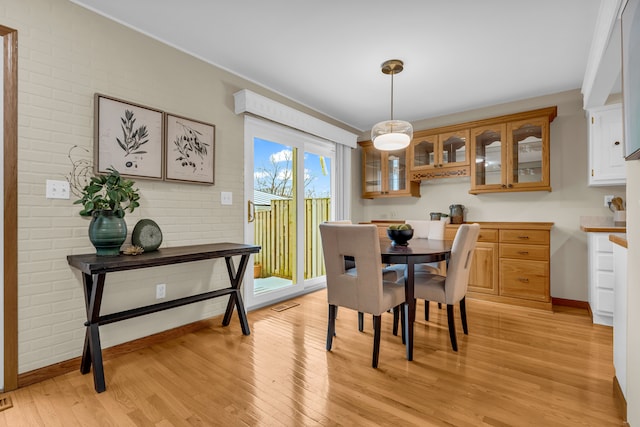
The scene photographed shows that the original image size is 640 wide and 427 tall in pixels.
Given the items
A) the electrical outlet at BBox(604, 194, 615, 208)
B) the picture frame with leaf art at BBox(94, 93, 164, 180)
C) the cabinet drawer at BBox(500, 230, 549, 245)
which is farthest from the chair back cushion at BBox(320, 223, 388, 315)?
the electrical outlet at BBox(604, 194, 615, 208)

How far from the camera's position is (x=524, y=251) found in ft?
11.2

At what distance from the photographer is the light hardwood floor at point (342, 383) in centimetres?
158

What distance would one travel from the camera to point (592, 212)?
338 cm

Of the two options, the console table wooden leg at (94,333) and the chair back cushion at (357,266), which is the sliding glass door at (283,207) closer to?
the chair back cushion at (357,266)

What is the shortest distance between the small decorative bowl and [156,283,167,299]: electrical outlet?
6.33 feet

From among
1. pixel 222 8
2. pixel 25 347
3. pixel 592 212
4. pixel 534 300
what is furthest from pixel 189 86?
pixel 592 212

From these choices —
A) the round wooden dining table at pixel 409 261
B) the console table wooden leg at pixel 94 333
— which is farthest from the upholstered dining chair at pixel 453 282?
the console table wooden leg at pixel 94 333

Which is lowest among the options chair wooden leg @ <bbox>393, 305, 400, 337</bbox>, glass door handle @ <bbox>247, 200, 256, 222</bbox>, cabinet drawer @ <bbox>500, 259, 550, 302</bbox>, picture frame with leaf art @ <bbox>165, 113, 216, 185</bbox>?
chair wooden leg @ <bbox>393, 305, 400, 337</bbox>

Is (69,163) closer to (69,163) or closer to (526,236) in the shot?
(69,163)

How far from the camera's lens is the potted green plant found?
6.55 ft

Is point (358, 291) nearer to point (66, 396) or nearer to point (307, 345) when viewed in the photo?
point (307, 345)

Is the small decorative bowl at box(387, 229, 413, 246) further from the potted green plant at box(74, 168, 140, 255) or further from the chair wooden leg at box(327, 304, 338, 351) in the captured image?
the potted green plant at box(74, 168, 140, 255)

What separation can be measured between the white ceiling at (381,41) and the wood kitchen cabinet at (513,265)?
159 centimetres

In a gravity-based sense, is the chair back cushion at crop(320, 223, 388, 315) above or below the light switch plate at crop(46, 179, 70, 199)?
below
